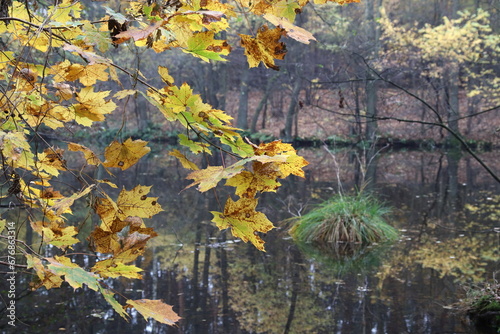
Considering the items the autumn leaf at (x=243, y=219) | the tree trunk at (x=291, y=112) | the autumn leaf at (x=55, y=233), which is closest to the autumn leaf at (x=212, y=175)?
the autumn leaf at (x=243, y=219)

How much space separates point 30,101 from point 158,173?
1425 centimetres

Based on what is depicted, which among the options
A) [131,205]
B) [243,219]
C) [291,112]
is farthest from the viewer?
[291,112]

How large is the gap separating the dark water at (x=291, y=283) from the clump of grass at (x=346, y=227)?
0.87 ft

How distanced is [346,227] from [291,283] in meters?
2.05

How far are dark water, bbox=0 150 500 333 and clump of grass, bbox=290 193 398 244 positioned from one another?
10.5 inches

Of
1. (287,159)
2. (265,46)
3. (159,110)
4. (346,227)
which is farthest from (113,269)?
(346,227)

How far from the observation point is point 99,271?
1.23 m

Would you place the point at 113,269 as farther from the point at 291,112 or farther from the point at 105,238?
the point at 291,112

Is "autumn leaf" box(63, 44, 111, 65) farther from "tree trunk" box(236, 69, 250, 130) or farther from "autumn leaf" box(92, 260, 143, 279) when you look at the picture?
"tree trunk" box(236, 69, 250, 130)

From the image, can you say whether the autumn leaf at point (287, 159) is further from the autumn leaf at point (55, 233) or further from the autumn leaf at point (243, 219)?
the autumn leaf at point (55, 233)

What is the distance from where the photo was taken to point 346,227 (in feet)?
25.3

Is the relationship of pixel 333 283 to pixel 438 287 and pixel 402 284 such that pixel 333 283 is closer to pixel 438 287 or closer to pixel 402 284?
pixel 402 284

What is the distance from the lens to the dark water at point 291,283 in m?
4.80

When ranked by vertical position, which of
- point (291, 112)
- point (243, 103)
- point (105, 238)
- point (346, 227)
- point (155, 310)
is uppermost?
point (243, 103)
